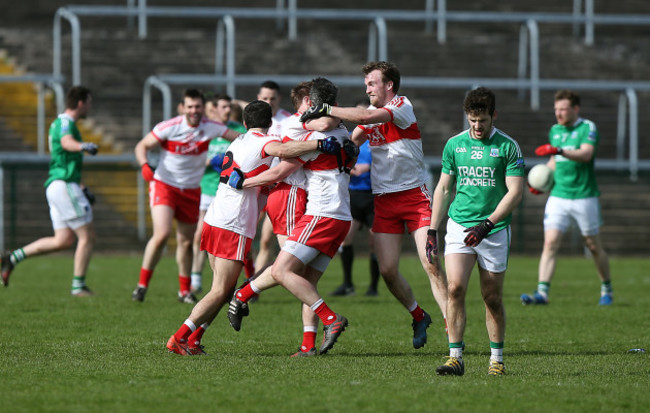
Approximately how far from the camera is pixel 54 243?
1265cm

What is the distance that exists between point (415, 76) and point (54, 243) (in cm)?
1406

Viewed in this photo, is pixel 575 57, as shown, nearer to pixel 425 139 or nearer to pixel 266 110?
pixel 425 139

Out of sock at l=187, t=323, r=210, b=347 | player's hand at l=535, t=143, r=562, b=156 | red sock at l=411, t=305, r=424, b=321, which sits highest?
player's hand at l=535, t=143, r=562, b=156

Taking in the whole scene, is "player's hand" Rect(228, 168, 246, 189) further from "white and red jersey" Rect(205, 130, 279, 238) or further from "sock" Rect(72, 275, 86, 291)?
"sock" Rect(72, 275, 86, 291)

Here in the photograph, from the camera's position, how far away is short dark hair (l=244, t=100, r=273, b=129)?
830cm

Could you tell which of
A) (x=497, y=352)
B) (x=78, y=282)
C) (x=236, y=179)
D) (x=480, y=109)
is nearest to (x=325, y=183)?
(x=236, y=179)

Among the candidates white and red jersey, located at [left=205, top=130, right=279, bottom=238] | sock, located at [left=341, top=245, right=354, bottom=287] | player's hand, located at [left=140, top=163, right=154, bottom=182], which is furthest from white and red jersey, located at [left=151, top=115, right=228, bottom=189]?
white and red jersey, located at [left=205, top=130, right=279, bottom=238]

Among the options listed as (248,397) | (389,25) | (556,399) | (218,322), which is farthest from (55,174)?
(389,25)

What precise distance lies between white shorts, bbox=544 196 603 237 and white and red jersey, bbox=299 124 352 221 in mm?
5086

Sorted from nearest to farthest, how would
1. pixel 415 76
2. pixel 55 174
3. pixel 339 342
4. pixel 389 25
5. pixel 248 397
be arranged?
1. pixel 248 397
2. pixel 339 342
3. pixel 55 174
4. pixel 415 76
5. pixel 389 25

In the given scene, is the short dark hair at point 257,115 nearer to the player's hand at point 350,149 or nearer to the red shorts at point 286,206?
the red shorts at point 286,206

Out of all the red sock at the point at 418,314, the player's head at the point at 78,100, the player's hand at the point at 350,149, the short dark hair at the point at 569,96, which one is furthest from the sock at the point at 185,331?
the short dark hair at the point at 569,96

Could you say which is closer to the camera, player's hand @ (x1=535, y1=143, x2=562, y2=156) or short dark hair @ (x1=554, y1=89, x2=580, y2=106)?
player's hand @ (x1=535, y1=143, x2=562, y2=156)

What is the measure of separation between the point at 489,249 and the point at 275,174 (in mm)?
1818
